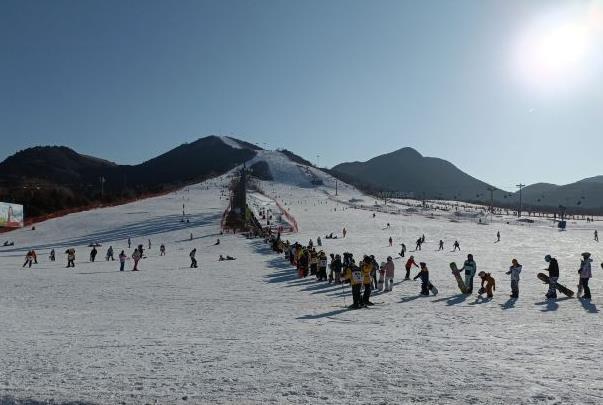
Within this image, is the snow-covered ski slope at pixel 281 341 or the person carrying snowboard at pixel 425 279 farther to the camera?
the person carrying snowboard at pixel 425 279

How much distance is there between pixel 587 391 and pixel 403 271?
1695 cm

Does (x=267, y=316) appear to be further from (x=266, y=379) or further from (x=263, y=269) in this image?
(x=263, y=269)

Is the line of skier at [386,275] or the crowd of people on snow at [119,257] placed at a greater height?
the line of skier at [386,275]

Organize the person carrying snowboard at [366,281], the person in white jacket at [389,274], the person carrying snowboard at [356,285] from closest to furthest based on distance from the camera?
the person carrying snowboard at [356,285]
the person carrying snowboard at [366,281]
the person in white jacket at [389,274]

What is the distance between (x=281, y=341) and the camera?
8.82 meters

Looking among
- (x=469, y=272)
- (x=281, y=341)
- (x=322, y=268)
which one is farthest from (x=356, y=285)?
(x=322, y=268)

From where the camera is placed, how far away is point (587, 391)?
6.10 meters

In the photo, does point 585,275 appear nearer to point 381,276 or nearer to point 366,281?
point 381,276

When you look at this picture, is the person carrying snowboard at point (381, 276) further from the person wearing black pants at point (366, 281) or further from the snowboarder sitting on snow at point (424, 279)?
the person wearing black pants at point (366, 281)

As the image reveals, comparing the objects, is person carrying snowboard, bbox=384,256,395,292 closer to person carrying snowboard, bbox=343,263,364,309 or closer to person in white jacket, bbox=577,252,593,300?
person carrying snowboard, bbox=343,263,364,309

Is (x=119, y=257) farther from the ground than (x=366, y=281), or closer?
closer

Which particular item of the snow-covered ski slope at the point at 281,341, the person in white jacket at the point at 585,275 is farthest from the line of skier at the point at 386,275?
the snow-covered ski slope at the point at 281,341

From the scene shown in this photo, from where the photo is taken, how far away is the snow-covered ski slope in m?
6.21

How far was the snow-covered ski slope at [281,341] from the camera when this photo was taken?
6.21 metres
